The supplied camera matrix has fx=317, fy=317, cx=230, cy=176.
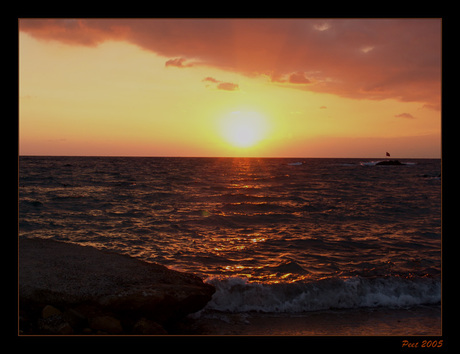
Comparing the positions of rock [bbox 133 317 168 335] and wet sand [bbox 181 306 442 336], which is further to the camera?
wet sand [bbox 181 306 442 336]

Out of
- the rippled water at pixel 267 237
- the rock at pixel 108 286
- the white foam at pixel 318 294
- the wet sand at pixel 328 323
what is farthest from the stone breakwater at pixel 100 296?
the rippled water at pixel 267 237

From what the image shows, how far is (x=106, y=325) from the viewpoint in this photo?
5199 mm

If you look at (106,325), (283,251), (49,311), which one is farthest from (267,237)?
(49,311)

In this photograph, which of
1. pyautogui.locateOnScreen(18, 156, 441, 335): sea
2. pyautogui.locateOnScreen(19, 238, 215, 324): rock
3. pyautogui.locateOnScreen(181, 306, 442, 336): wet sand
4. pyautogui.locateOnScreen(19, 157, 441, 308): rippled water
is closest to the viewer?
pyautogui.locateOnScreen(19, 238, 215, 324): rock

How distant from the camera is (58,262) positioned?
7.02 meters

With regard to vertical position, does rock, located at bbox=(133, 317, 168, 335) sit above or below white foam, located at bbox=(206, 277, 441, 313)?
above

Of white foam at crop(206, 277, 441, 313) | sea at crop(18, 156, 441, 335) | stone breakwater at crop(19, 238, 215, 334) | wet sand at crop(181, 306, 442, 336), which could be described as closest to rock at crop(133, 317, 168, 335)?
stone breakwater at crop(19, 238, 215, 334)

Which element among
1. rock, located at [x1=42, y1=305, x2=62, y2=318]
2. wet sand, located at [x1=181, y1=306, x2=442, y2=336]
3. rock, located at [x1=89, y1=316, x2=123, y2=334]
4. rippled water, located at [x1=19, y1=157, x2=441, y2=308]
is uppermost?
rock, located at [x1=42, y1=305, x2=62, y2=318]

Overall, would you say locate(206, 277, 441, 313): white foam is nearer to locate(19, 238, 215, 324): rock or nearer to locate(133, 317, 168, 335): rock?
locate(19, 238, 215, 324): rock

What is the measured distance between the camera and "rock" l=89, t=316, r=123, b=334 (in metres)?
5.17

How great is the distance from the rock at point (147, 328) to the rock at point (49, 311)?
53.0 inches
